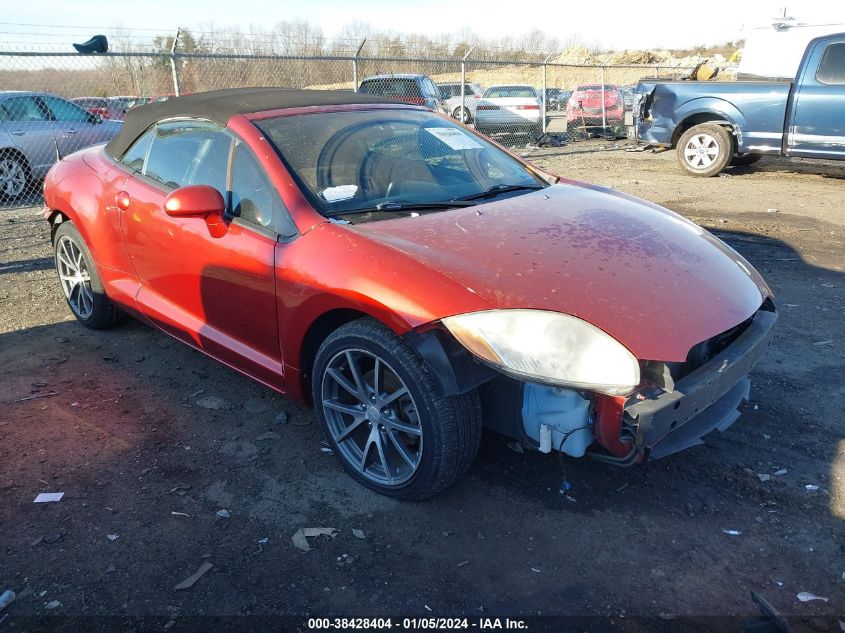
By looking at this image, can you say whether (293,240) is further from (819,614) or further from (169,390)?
(819,614)

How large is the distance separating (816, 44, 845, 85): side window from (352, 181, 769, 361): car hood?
817cm

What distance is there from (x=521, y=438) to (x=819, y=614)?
1.17 meters

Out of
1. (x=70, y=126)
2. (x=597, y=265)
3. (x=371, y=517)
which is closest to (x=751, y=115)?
(x=597, y=265)

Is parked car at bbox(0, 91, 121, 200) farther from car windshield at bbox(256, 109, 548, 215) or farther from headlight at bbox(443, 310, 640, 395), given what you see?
headlight at bbox(443, 310, 640, 395)

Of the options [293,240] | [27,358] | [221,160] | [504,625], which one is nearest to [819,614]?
[504,625]

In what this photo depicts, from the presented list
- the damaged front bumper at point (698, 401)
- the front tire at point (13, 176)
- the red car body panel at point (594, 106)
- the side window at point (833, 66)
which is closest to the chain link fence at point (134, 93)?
the front tire at point (13, 176)

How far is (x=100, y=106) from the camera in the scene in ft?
36.5

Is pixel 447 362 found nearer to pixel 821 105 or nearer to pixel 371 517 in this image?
pixel 371 517

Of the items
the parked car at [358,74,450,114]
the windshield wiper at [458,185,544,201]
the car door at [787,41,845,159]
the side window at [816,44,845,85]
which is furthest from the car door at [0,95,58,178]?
the side window at [816,44,845,85]

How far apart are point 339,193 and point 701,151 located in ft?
31.9

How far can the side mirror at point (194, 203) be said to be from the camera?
3090mm

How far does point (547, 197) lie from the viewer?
3.57 meters

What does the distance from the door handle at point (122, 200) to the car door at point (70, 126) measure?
7.17 meters

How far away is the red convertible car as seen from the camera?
2467 mm
